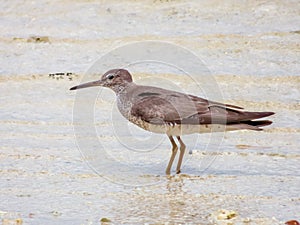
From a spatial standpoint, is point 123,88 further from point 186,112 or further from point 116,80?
point 186,112

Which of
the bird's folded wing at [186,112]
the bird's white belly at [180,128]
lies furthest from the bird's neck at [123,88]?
the bird's white belly at [180,128]

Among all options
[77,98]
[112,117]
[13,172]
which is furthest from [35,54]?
[13,172]

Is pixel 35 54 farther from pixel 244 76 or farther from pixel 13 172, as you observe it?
pixel 13 172

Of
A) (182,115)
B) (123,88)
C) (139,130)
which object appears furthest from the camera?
(139,130)

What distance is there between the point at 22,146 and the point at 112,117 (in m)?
1.24

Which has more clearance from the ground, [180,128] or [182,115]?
[182,115]

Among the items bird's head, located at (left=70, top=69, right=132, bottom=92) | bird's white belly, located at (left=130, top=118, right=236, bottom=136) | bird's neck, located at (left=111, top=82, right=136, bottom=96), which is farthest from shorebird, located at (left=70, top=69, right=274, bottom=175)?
bird's head, located at (left=70, top=69, right=132, bottom=92)

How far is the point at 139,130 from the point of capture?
8453mm

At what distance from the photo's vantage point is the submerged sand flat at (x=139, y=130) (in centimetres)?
634

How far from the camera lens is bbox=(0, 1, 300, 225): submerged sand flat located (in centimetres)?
634

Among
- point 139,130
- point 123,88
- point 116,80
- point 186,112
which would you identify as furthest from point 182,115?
point 139,130

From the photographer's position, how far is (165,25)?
10.6 meters

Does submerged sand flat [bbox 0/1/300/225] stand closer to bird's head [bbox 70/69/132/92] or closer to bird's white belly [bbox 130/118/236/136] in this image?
bird's white belly [bbox 130/118/236/136]

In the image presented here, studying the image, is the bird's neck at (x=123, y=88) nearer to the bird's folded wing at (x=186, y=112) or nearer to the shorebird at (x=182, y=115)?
the shorebird at (x=182, y=115)
